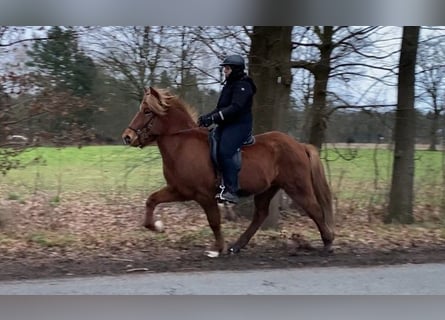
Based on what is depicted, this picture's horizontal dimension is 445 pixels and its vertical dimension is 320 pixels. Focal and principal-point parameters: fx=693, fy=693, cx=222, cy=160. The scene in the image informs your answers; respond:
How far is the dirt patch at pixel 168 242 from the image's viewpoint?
25.9ft

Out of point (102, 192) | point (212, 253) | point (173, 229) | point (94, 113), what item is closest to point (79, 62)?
point (94, 113)

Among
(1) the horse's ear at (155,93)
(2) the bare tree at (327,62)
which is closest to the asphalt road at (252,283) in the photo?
(1) the horse's ear at (155,93)

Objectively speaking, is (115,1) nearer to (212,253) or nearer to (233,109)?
(233,109)

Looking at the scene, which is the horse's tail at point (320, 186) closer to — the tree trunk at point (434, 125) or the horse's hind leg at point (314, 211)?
the horse's hind leg at point (314, 211)

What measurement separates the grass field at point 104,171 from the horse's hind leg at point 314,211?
1174 mm

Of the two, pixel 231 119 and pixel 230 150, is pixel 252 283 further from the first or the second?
pixel 231 119

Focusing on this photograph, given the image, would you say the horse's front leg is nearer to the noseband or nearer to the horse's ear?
the noseband

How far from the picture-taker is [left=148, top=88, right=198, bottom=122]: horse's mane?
7.87m

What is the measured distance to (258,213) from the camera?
28.0ft

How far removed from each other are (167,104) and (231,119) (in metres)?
0.78

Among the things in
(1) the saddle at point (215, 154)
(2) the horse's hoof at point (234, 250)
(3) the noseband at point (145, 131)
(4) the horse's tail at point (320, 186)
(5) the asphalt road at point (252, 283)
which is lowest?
(5) the asphalt road at point (252, 283)

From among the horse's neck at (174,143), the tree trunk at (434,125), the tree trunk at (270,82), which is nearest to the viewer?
the horse's neck at (174,143)

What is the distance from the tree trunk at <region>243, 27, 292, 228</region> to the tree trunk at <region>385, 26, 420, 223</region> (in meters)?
1.69

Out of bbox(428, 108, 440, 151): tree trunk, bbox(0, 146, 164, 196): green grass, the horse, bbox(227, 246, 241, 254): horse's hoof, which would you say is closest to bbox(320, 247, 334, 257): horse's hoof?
the horse
